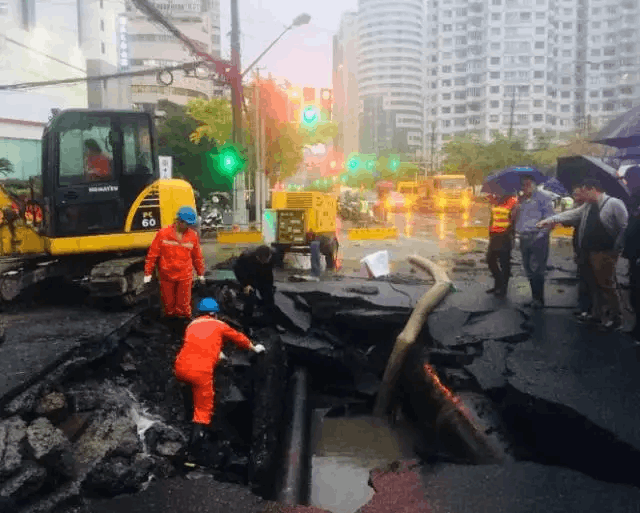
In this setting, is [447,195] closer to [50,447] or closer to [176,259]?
[176,259]

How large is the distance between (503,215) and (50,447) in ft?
20.5

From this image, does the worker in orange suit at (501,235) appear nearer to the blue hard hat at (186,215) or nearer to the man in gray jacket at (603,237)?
the man in gray jacket at (603,237)

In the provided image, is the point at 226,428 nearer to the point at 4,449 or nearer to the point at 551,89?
the point at 4,449

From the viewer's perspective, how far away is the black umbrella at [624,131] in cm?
861

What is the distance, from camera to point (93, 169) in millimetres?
7695

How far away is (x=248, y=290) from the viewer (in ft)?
27.5

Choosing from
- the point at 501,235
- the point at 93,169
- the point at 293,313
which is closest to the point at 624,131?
the point at 501,235

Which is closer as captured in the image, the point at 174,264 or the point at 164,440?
the point at 164,440

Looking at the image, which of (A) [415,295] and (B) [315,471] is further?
(A) [415,295]

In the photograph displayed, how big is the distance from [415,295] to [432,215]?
2323 cm

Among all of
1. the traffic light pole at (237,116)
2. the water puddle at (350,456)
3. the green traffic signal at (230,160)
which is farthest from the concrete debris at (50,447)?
the traffic light pole at (237,116)

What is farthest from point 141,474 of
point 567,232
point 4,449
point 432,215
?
point 432,215

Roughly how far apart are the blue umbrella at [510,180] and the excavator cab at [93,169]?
4.89 m

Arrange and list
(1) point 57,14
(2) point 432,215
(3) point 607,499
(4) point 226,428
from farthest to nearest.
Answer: (1) point 57,14
(2) point 432,215
(4) point 226,428
(3) point 607,499
